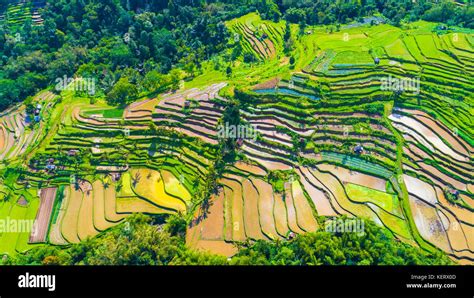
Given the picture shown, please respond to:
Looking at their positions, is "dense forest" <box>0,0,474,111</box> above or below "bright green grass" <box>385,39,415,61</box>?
above

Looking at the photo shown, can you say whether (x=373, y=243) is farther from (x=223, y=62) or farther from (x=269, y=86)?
(x=223, y=62)

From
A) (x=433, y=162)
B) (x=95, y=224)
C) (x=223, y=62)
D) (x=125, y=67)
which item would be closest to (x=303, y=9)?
(x=223, y=62)

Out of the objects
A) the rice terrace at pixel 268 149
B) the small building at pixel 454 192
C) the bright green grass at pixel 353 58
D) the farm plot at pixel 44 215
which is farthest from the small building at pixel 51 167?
the small building at pixel 454 192

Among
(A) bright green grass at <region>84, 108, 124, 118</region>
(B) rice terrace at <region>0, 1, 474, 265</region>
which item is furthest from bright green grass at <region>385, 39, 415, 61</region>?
(A) bright green grass at <region>84, 108, 124, 118</region>

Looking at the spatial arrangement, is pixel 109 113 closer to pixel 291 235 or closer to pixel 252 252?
pixel 252 252

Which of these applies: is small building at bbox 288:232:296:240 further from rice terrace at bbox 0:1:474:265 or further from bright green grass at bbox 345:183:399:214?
bright green grass at bbox 345:183:399:214

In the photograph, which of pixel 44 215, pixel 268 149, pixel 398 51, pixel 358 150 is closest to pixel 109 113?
pixel 44 215
